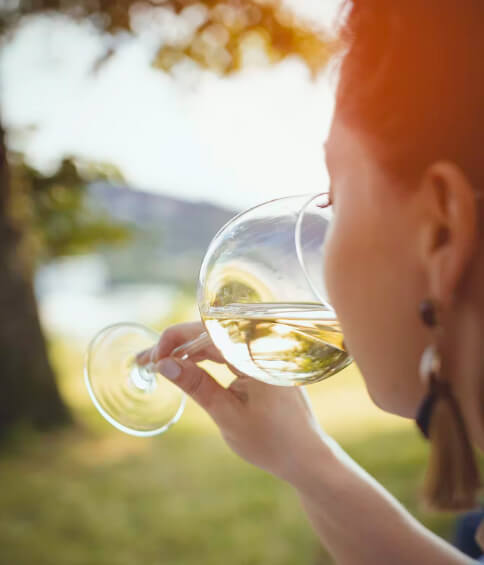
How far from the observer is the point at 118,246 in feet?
9.85

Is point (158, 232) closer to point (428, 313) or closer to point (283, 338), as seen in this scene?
point (283, 338)

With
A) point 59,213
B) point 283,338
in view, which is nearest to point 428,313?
point 283,338

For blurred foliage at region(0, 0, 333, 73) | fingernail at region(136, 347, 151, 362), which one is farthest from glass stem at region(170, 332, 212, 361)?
blurred foliage at region(0, 0, 333, 73)

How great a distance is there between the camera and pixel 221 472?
229 cm

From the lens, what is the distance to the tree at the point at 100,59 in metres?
2.39

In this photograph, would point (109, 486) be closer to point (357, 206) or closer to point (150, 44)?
point (150, 44)

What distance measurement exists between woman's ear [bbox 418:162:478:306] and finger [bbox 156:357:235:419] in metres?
0.33

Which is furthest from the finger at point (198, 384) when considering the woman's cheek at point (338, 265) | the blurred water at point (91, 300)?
the blurred water at point (91, 300)

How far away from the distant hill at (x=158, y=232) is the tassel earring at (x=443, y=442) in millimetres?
2623

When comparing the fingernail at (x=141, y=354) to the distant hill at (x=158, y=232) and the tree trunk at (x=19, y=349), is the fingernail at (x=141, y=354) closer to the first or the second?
the tree trunk at (x=19, y=349)

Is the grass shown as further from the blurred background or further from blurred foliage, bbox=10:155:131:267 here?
blurred foliage, bbox=10:155:131:267

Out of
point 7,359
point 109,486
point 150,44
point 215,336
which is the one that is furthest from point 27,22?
point 215,336

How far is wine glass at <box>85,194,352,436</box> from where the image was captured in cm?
58

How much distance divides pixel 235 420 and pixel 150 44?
6.98ft
